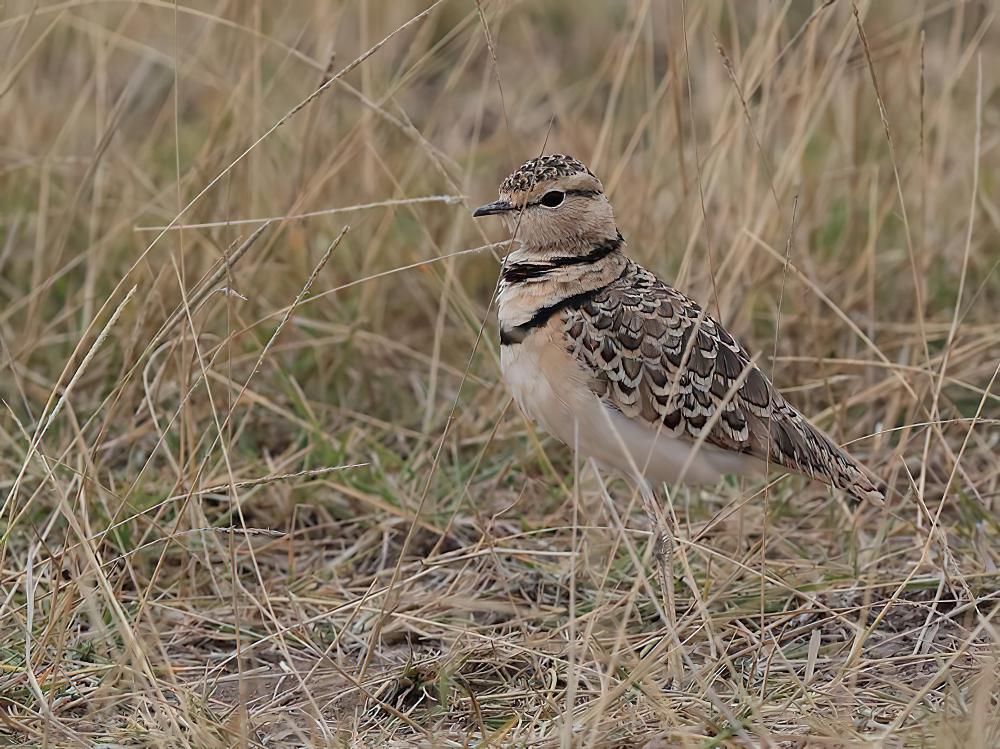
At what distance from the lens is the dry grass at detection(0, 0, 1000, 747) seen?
326cm

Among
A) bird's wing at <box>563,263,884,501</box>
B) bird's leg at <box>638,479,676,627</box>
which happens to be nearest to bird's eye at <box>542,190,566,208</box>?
bird's wing at <box>563,263,884,501</box>

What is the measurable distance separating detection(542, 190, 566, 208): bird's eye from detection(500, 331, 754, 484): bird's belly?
1.23 ft

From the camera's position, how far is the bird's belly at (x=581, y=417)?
143 inches

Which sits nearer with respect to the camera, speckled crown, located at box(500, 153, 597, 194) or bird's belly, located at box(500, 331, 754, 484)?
bird's belly, located at box(500, 331, 754, 484)

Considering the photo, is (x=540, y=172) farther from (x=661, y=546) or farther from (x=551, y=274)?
(x=661, y=546)

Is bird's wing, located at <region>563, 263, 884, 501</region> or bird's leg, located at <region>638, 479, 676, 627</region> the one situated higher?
bird's wing, located at <region>563, 263, 884, 501</region>

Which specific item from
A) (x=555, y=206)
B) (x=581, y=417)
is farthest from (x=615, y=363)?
(x=555, y=206)

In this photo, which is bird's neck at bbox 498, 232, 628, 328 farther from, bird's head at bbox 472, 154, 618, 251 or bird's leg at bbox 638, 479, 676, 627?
bird's leg at bbox 638, 479, 676, 627

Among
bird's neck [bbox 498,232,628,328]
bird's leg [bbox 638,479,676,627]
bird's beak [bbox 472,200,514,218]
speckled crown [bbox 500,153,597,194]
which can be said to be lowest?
bird's leg [bbox 638,479,676,627]

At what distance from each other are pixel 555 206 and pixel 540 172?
10 cm

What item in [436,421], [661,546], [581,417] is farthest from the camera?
[436,421]

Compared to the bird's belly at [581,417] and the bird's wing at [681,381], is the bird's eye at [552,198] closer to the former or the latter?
the bird's wing at [681,381]

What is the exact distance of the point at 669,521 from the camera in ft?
13.2

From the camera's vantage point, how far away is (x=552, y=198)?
382 cm
